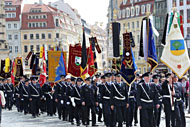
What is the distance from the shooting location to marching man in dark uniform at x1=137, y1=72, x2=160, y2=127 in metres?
14.9

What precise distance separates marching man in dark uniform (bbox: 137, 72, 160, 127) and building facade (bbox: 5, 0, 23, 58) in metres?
82.0

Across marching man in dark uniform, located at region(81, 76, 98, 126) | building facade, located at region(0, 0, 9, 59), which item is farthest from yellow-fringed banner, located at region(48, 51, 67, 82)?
building facade, located at region(0, 0, 9, 59)

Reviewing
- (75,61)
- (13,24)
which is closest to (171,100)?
(75,61)

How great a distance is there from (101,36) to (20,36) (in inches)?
2155

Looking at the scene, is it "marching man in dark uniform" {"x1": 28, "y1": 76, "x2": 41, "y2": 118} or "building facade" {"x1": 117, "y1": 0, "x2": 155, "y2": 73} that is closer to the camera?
"marching man in dark uniform" {"x1": 28, "y1": 76, "x2": 41, "y2": 118}

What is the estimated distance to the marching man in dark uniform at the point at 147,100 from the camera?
14914 millimetres

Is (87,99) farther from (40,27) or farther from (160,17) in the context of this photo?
(40,27)

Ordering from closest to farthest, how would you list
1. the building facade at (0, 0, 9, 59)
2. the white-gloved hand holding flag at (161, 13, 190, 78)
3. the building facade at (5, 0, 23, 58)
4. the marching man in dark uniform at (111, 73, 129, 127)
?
1. the white-gloved hand holding flag at (161, 13, 190, 78)
2. the marching man in dark uniform at (111, 73, 129, 127)
3. the building facade at (0, 0, 9, 59)
4. the building facade at (5, 0, 23, 58)

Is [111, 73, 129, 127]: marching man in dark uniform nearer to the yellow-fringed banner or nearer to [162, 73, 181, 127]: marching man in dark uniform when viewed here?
[162, 73, 181, 127]: marching man in dark uniform

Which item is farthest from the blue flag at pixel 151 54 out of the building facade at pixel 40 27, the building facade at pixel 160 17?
the building facade at pixel 40 27

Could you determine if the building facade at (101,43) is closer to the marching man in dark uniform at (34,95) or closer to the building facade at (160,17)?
the building facade at (160,17)

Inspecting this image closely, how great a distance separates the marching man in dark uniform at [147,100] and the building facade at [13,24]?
8204cm

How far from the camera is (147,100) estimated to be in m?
15.0

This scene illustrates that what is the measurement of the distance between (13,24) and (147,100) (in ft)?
274
